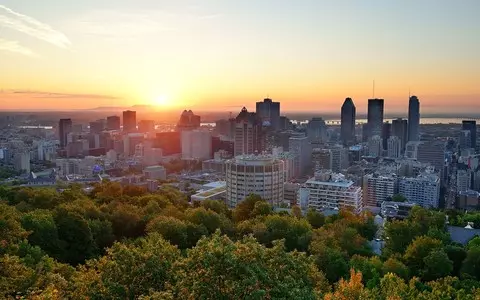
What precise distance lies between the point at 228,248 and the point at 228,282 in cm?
42

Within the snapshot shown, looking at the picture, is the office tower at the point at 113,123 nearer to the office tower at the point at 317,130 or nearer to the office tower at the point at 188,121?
the office tower at the point at 188,121

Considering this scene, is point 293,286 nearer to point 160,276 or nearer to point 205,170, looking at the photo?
point 160,276

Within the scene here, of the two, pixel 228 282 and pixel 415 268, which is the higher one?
pixel 228 282

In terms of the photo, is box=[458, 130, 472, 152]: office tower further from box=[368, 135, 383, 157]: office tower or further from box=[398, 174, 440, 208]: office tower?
box=[398, 174, 440, 208]: office tower

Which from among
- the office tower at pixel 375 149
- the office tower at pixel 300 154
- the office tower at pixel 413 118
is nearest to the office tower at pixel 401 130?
the office tower at pixel 413 118

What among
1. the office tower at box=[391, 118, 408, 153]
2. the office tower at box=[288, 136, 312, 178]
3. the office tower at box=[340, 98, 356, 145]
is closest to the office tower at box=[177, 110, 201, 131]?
the office tower at box=[340, 98, 356, 145]

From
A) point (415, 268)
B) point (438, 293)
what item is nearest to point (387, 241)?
point (415, 268)

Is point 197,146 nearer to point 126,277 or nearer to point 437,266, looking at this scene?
point 437,266

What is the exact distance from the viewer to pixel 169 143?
60500 mm

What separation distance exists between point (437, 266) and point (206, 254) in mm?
8517

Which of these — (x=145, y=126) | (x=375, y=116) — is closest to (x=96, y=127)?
(x=145, y=126)

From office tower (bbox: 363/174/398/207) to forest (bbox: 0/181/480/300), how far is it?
475 inches

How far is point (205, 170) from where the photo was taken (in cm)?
4469

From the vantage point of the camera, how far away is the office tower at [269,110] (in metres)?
67.9
